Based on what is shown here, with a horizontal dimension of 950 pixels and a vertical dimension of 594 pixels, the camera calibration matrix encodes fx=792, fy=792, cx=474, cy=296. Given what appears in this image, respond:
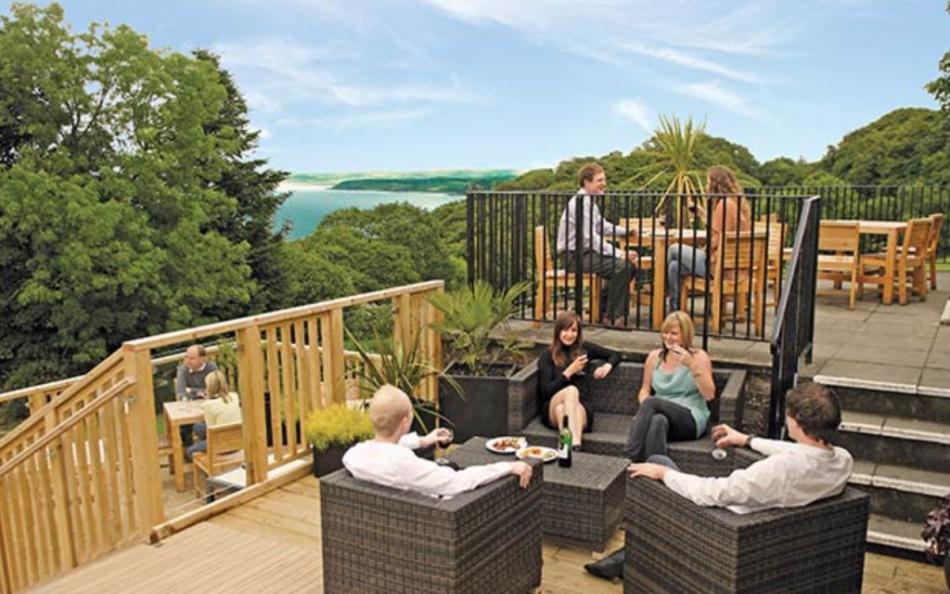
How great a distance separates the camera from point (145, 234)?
64.7ft

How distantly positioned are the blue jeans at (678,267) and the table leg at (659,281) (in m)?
0.05

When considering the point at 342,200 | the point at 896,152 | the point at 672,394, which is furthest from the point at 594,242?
the point at 342,200

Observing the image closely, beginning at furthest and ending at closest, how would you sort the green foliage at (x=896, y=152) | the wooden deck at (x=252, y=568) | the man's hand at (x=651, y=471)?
1. the green foliage at (x=896, y=152)
2. the wooden deck at (x=252, y=568)
3. the man's hand at (x=651, y=471)

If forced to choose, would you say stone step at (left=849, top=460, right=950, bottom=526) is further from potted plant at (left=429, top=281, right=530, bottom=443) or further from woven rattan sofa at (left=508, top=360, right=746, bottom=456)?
potted plant at (left=429, top=281, right=530, bottom=443)

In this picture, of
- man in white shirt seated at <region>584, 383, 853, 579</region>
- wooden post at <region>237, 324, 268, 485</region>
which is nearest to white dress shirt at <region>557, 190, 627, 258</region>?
wooden post at <region>237, 324, 268, 485</region>

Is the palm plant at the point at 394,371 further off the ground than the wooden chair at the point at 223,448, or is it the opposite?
the palm plant at the point at 394,371

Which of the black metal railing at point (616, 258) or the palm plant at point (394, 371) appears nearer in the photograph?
the palm plant at point (394, 371)

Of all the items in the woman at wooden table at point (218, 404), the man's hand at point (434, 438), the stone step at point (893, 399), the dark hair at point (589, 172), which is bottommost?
the woman at wooden table at point (218, 404)

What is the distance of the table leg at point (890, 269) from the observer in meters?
7.11

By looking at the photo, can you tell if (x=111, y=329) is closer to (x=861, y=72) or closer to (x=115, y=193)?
(x=115, y=193)

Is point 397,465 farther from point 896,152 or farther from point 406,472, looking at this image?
point 896,152

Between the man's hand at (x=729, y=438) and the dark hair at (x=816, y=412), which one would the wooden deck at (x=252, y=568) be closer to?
the man's hand at (x=729, y=438)

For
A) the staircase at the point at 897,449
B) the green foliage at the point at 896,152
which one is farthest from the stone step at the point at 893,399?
the green foliage at the point at 896,152

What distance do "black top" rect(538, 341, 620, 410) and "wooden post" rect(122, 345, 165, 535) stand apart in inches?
86.4
